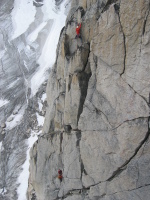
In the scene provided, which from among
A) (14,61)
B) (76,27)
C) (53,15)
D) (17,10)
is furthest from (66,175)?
(17,10)

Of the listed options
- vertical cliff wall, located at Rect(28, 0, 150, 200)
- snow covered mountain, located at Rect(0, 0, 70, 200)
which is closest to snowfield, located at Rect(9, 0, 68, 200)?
snow covered mountain, located at Rect(0, 0, 70, 200)

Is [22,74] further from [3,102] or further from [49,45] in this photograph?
[49,45]

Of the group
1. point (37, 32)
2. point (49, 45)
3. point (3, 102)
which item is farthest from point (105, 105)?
point (37, 32)

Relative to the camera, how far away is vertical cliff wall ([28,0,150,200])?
7.96 metres

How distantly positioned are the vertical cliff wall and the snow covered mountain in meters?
14.6

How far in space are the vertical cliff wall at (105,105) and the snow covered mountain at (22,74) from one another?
14.6 m

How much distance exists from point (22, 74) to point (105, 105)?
33.8m

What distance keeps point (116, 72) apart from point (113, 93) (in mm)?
852

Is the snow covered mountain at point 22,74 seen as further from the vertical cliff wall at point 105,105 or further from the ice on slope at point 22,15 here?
the vertical cliff wall at point 105,105

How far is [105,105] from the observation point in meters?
9.38

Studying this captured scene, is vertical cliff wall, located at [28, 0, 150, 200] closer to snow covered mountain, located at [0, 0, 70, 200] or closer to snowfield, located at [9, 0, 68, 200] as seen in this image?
snow covered mountain, located at [0, 0, 70, 200]

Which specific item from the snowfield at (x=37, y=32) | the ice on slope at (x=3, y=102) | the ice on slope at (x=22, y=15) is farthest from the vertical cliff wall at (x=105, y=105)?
the ice on slope at (x=22, y=15)

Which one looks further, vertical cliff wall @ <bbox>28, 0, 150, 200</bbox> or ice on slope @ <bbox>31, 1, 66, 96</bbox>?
ice on slope @ <bbox>31, 1, 66, 96</bbox>

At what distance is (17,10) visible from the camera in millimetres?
55250
